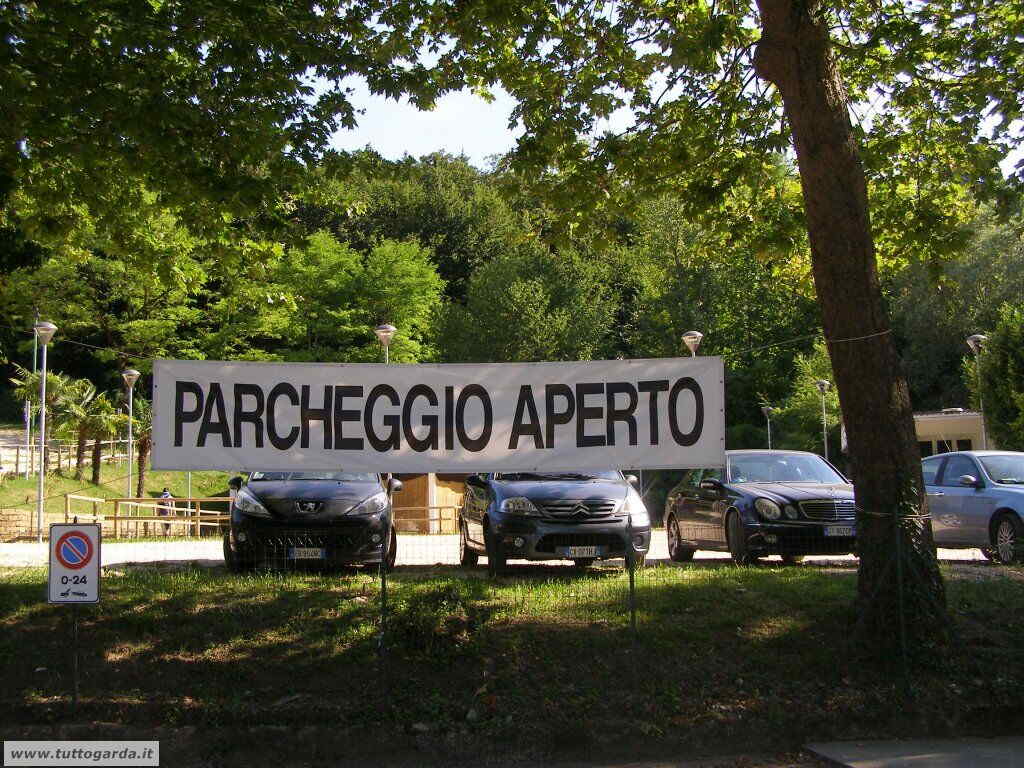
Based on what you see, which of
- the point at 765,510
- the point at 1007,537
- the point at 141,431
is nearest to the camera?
the point at 765,510

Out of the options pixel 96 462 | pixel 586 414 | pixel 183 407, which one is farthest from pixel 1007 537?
pixel 96 462

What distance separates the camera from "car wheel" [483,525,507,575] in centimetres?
1084

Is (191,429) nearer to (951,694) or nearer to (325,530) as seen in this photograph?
(325,530)

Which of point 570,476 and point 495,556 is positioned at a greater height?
point 570,476

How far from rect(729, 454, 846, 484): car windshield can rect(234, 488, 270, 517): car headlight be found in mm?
6294

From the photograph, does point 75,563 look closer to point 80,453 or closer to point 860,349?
point 860,349

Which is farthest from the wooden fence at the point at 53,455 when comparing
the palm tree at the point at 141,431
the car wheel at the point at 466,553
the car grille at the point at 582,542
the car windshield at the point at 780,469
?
the car grille at the point at 582,542

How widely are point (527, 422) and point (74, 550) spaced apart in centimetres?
356

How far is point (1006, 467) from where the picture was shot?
14.2 m

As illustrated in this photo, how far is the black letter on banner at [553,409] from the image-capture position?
8016 millimetres

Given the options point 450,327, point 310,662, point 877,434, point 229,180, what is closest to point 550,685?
point 310,662

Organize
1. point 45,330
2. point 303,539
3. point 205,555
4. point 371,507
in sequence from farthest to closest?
point 45,330
point 205,555
point 371,507
point 303,539

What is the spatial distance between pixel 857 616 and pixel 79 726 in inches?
237

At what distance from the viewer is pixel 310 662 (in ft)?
25.1
